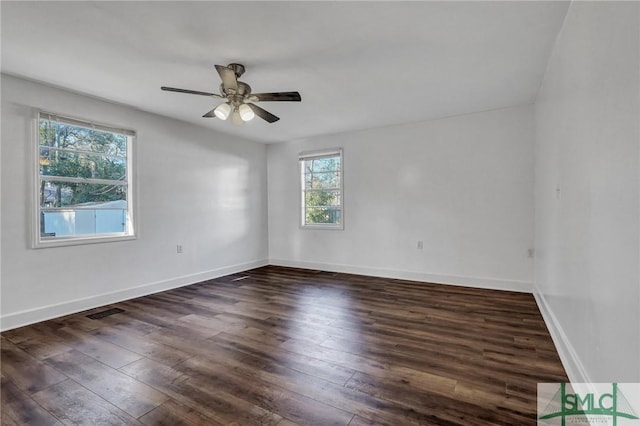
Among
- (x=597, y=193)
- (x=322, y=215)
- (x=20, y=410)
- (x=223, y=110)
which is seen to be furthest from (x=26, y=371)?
(x=322, y=215)

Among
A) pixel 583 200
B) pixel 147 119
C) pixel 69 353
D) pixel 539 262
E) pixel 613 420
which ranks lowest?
pixel 69 353

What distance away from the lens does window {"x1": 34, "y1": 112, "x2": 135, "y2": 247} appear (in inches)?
129

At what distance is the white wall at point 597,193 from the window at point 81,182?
4558 millimetres

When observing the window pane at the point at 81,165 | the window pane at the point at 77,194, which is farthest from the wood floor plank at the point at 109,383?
the window pane at the point at 81,165

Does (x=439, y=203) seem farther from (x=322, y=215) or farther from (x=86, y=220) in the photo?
(x=86, y=220)

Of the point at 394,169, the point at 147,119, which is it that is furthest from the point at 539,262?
the point at 147,119

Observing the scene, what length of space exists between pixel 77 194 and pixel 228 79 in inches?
95.9

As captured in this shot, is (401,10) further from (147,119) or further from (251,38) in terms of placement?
(147,119)

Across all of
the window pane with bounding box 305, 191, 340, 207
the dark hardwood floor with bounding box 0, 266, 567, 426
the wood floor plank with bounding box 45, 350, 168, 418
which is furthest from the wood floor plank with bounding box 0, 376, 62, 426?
the window pane with bounding box 305, 191, 340, 207

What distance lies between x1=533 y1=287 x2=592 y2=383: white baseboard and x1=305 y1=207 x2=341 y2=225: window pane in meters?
3.30

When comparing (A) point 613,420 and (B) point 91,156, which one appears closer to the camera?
(A) point 613,420

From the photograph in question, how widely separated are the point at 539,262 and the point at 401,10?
121 inches

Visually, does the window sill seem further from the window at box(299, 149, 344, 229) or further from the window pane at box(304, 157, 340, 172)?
the window pane at box(304, 157, 340, 172)

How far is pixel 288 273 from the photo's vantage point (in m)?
5.45
